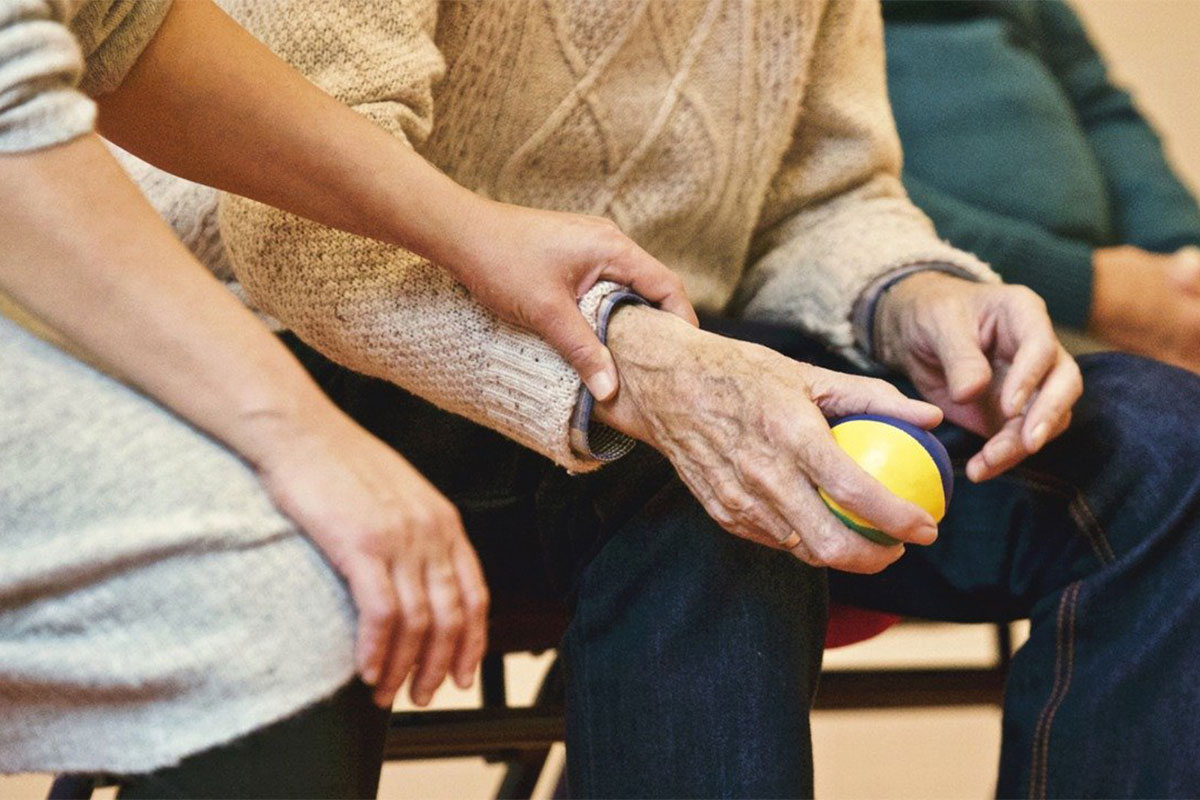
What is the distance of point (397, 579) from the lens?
1.83 feet

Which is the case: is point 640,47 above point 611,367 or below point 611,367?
above

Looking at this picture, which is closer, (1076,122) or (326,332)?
(326,332)

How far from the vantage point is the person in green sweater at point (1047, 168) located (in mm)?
1562

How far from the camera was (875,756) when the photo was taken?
70.9 inches

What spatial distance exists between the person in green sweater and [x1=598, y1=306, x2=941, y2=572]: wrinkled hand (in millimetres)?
910

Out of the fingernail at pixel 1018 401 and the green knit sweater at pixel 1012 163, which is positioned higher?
the fingernail at pixel 1018 401

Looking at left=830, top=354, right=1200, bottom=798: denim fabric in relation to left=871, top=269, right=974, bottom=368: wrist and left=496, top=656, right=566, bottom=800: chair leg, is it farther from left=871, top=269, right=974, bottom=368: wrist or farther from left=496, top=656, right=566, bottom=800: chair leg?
left=496, top=656, right=566, bottom=800: chair leg

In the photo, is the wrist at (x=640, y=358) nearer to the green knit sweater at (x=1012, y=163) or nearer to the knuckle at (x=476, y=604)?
the knuckle at (x=476, y=604)

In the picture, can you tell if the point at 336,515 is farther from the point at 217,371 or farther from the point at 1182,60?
the point at 1182,60

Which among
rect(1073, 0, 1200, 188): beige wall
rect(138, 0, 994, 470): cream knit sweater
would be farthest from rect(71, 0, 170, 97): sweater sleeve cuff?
rect(1073, 0, 1200, 188): beige wall

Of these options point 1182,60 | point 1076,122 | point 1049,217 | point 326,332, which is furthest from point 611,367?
point 1182,60

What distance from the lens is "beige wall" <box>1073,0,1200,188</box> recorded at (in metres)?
2.38

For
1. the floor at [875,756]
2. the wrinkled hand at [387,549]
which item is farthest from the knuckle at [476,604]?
the floor at [875,756]

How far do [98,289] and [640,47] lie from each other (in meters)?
0.49
